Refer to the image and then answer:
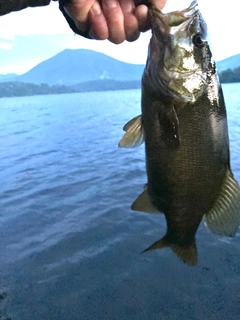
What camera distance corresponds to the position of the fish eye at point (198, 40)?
2373 millimetres

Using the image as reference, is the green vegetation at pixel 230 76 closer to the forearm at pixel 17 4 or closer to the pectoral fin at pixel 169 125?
the forearm at pixel 17 4

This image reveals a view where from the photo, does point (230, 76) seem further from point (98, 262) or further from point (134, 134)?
point (134, 134)

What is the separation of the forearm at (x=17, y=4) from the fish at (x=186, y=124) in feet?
4.14

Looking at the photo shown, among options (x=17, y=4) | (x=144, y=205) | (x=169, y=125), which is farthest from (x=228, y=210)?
(x=17, y=4)

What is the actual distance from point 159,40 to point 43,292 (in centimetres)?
648

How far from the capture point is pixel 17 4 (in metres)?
3.32

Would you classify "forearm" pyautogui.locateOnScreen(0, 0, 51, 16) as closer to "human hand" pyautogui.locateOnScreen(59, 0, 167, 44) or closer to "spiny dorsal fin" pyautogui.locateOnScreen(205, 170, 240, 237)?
"human hand" pyautogui.locateOnScreen(59, 0, 167, 44)

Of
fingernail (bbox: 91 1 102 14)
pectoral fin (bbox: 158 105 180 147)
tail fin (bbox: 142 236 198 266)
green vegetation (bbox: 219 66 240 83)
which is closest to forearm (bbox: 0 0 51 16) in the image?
fingernail (bbox: 91 1 102 14)

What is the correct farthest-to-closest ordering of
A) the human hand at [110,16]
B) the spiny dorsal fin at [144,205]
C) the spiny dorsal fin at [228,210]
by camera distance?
the spiny dorsal fin at [144,205] < the human hand at [110,16] < the spiny dorsal fin at [228,210]

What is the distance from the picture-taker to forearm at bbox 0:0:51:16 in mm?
3231

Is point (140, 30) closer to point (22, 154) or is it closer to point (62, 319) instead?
point (62, 319)

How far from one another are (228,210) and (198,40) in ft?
4.15

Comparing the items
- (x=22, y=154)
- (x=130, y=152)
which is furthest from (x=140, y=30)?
(x=22, y=154)

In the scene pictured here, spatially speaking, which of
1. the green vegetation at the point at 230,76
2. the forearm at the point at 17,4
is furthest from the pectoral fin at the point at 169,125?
the green vegetation at the point at 230,76
